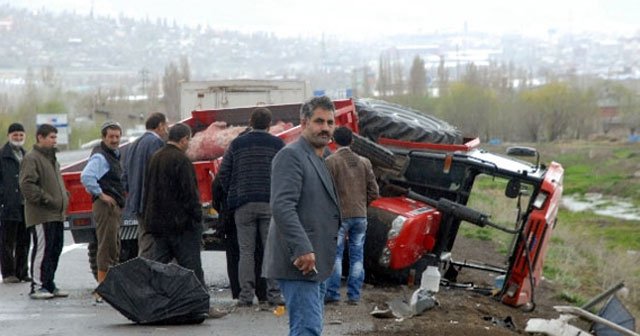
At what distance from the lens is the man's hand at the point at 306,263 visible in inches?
341

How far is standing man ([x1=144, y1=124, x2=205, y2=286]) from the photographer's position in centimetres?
1285

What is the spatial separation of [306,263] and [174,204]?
4.36 metres

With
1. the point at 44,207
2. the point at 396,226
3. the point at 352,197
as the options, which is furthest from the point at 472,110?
the point at 44,207

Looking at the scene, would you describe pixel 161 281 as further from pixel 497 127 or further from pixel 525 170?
pixel 497 127

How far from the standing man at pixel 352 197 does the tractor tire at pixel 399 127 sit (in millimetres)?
3113

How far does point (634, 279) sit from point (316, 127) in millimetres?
19809

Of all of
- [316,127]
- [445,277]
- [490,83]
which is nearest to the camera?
[316,127]

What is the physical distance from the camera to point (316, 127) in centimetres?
898

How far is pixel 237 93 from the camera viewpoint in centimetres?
2670

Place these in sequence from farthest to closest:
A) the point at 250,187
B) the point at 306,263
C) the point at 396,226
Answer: the point at 396,226 < the point at 250,187 < the point at 306,263

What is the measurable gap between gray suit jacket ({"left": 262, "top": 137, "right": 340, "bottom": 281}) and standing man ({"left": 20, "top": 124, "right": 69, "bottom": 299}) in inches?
241

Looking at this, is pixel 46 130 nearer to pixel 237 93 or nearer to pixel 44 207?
pixel 44 207

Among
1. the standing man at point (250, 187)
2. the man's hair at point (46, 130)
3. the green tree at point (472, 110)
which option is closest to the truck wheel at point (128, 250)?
the man's hair at point (46, 130)

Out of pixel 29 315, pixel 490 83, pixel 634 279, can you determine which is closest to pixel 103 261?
pixel 29 315
